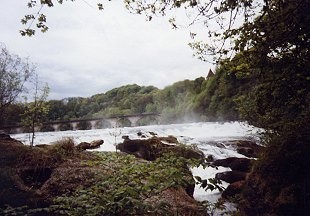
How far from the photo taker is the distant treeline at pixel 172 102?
37941 millimetres

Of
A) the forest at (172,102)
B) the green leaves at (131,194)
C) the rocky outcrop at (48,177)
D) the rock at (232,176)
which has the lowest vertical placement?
the rock at (232,176)

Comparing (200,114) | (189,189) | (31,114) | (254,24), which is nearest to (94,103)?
(200,114)

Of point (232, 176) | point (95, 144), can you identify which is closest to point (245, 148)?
point (232, 176)

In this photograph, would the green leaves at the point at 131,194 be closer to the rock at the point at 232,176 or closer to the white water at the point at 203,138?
the white water at the point at 203,138

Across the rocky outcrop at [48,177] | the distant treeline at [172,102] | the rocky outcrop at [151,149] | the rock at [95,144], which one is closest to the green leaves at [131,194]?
the rocky outcrop at [48,177]

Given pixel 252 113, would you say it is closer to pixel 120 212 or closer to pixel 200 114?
pixel 120 212

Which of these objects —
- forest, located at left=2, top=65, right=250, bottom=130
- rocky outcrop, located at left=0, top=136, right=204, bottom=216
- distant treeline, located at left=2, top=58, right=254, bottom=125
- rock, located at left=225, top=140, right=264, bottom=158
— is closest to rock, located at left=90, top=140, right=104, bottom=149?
rock, located at left=225, top=140, right=264, bottom=158

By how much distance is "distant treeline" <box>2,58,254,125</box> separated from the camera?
124 feet

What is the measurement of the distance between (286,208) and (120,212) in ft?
15.9

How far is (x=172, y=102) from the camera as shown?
61844 millimetres

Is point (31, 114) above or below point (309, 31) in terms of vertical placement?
below

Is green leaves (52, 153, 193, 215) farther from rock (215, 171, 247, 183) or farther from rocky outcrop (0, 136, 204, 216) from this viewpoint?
rock (215, 171, 247, 183)

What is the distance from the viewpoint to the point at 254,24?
520 centimetres

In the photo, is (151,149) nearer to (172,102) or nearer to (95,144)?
(95,144)
